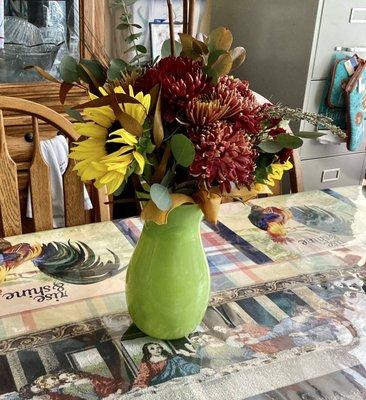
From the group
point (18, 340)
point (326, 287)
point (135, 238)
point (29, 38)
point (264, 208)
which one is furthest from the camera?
point (29, 38)

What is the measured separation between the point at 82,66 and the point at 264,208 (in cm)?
67

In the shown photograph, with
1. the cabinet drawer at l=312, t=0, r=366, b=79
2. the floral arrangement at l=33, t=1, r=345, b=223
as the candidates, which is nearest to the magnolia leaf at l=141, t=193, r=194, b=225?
the floral arrangement at l=33, t=1, r=345, b=223

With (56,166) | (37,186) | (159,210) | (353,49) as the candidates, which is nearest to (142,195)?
(159,210)

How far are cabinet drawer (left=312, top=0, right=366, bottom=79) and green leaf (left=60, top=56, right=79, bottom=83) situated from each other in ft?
5.17

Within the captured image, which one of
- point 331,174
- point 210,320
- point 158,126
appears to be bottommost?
point 331,174

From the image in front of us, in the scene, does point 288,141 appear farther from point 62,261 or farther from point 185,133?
point 62,261

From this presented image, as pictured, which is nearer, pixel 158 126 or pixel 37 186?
pixel 158 126

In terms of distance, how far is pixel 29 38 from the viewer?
1.79 m

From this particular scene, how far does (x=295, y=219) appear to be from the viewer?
4.03 feet

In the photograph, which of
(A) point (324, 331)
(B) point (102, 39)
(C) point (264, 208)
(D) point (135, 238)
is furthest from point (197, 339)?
(B) point (102, 39)

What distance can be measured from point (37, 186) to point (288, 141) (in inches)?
25.8

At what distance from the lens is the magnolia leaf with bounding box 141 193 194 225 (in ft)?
2.15

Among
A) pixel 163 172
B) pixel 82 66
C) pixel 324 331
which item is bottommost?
pixel 324 331

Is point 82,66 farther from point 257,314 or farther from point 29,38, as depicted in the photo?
point 29,38
